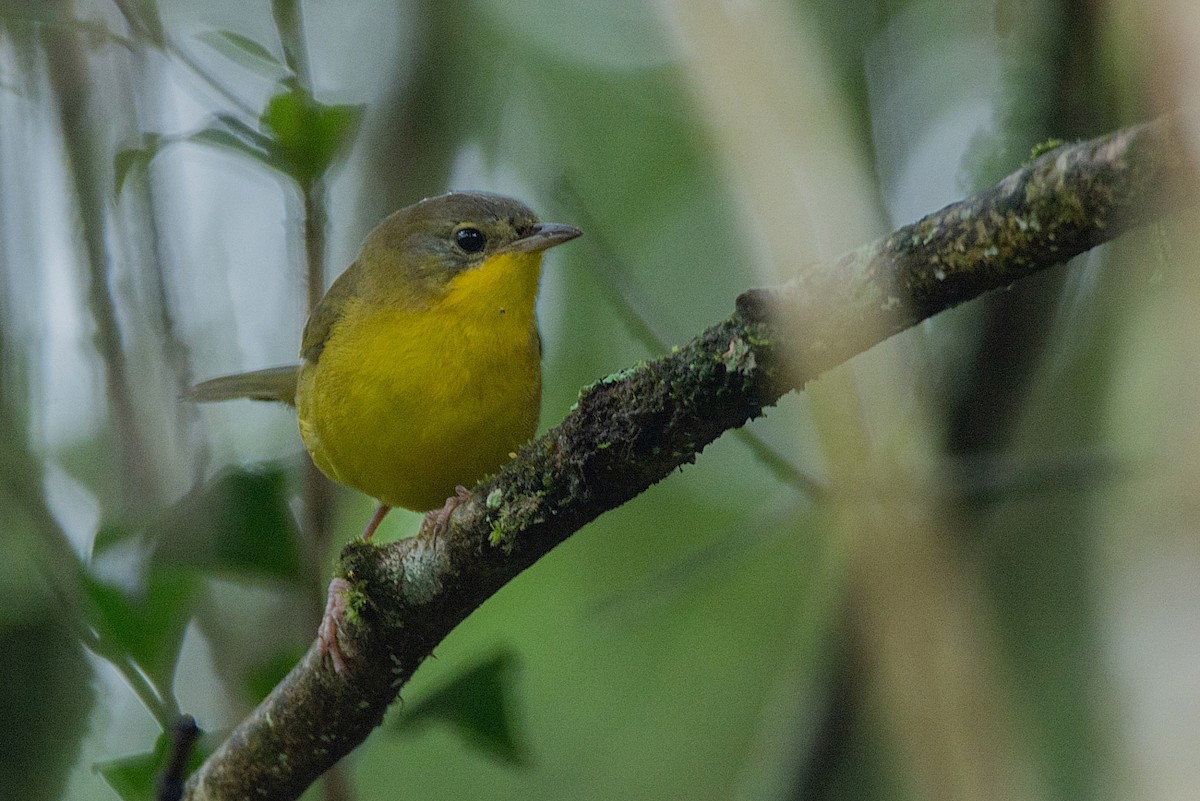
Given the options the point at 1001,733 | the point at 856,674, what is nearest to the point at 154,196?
the point at 856,674

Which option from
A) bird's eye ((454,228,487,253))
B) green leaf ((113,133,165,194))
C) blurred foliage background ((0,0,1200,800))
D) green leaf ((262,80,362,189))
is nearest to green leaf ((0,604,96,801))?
blurred foliage background ((0,0,1200,800))

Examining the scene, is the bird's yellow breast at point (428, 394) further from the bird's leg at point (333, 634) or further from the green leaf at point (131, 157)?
the green leaf at point (131, 157)

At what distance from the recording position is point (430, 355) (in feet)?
14.0

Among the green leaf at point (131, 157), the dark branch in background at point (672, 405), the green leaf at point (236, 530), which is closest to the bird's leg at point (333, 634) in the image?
the dark branch in background at point (672, 405)

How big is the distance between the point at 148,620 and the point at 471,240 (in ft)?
7.06

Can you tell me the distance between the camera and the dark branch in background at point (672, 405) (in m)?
1.85

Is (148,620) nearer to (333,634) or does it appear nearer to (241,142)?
(333,634)

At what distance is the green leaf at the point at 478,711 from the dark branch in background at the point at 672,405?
10.5 inches

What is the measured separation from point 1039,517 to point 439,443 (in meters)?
4.53

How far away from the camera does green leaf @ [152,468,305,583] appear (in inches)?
→ 133

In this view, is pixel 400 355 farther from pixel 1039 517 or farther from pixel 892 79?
pixel 1039 517

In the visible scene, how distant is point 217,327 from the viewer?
18.6 ft

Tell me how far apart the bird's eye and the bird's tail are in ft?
3.51

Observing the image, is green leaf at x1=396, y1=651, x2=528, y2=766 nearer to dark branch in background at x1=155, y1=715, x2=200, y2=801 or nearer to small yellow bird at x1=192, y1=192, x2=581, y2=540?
small yellow bird at x1=192, y1=192, x2=581, y2=540
